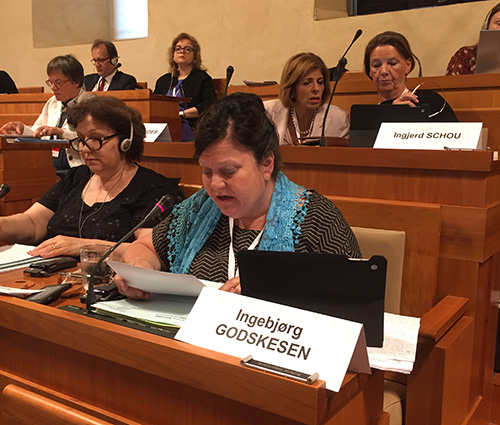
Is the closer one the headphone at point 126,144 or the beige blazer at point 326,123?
the headphone at point 126,144

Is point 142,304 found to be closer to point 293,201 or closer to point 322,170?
point 293,201

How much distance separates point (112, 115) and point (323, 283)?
1347 mm

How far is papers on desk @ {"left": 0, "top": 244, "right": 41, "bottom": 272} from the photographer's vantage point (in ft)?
5.22

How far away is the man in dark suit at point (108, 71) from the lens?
4.88 meters

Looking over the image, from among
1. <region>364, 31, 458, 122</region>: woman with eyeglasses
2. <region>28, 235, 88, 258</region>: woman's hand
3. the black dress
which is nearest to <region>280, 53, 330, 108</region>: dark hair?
<region>364, 31, 458, 122</region>: woman with eyeglasses

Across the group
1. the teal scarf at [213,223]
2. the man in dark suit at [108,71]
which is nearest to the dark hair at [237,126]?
the teal scarf at [213,223]

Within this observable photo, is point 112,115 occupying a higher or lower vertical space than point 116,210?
higher

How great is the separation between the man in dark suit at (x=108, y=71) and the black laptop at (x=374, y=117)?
3039 mm

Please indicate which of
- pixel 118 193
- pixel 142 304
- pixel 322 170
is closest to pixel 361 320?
pixel 142 304

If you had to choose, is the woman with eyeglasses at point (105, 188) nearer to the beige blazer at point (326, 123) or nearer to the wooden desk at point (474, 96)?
the beige blazer at point (326, 123)

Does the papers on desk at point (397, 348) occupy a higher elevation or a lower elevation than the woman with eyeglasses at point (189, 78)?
lower

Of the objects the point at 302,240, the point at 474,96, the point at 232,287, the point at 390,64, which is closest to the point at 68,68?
the point at 390,64

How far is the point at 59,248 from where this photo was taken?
1.76 meters

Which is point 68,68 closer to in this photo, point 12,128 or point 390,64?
point 12,128
